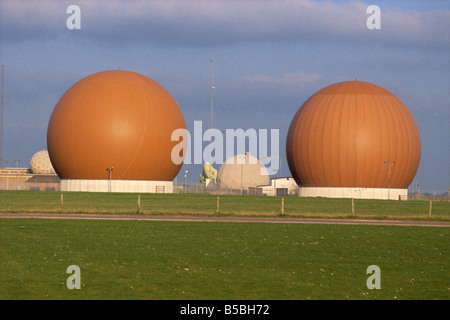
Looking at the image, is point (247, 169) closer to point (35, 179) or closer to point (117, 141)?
point (35, 179)

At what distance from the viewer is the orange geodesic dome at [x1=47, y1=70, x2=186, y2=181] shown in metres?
67.0

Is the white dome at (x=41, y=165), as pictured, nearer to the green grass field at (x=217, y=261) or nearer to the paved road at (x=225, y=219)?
the paved road at (x=225, y=219)

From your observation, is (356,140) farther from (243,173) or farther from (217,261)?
(217,261)

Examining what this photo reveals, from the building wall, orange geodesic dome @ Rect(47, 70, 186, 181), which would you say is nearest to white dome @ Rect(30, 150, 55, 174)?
orange geodesic dome @ Rect(47, 70, 186, 181)

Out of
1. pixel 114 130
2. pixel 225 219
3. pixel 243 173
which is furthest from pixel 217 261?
pixel 243 173

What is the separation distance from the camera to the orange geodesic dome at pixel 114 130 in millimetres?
67000

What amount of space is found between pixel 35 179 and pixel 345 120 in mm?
49169

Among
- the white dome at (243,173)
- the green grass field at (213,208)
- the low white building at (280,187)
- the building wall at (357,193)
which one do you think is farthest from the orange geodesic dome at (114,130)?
the white dome at (243,173)

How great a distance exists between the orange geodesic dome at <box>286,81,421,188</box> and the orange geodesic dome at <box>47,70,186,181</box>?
14169mm

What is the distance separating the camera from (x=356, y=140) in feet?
219

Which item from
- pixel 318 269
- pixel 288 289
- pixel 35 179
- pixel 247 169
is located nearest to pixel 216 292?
pixel 288 289

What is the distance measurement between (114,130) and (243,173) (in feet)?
160
